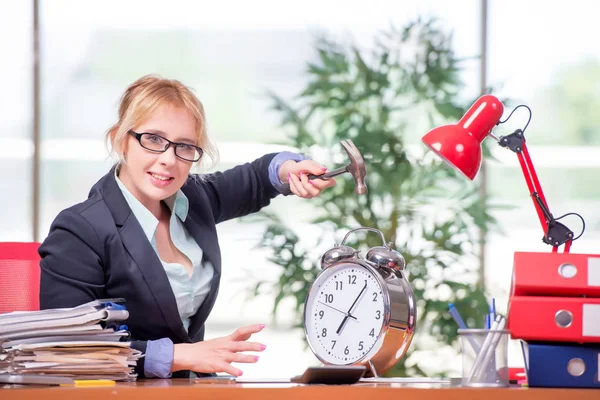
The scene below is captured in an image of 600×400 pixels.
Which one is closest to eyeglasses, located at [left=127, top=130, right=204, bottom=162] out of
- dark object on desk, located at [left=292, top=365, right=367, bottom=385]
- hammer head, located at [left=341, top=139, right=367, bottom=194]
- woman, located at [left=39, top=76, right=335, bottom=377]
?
woman, located at [left=39, top=76, right=335, bottom=377]

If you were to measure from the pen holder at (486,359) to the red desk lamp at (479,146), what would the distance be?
240mm

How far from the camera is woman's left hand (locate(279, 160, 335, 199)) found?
1.93 m

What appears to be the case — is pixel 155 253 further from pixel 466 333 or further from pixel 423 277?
pixel 423 277

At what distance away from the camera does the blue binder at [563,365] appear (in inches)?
59.6

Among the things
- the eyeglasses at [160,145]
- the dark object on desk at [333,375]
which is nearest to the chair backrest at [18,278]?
the eyeglasses at [160,145]

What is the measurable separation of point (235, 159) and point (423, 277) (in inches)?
59.1

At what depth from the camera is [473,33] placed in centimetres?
469

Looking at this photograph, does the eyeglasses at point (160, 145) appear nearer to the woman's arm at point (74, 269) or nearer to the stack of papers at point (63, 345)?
the woman's arm at point (74, 269)

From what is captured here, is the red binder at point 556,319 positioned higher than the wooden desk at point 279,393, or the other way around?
the red binder at point 556,319

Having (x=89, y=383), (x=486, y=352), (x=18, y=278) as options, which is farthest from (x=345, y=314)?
(x=18, y=278)

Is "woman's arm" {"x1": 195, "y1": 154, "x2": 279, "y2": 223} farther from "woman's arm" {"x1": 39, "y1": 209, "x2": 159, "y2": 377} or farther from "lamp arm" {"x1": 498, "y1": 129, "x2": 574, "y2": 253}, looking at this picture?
"lamp arm" {"x1": 498, "y1": 129, "x2": 574, "y2": 253}

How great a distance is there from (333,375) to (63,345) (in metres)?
0.48

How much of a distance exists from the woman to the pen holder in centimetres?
39

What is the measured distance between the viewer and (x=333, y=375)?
1.53 meters
